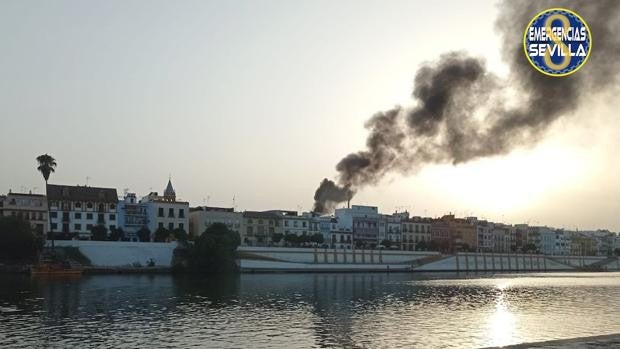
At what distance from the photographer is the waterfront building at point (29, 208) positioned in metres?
126

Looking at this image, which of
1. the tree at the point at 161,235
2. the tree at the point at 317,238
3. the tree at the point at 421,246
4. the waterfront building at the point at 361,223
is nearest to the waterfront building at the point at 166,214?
the tree at the point at 161,235

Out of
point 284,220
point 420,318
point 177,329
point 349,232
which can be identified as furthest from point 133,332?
point 349,232

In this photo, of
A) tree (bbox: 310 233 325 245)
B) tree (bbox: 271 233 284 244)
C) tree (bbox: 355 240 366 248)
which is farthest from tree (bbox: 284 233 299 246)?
tree (bbox: 355 240 366 248)

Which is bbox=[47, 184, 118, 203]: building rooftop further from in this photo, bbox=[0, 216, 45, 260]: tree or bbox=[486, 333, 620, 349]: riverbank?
bbox=[486, 333, 620, 349]: riverbank

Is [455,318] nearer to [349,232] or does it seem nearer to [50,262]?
[50,262]

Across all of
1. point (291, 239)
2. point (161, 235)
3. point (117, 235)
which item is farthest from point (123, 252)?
point (291, 239)

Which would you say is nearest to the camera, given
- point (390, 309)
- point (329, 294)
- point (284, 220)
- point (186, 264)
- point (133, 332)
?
point (133, 332)

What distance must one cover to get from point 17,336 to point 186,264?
257 feet

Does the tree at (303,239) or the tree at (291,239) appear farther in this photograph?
the tree at (303,239)

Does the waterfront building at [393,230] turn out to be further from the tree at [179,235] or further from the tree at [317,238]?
the tree at [179,235]

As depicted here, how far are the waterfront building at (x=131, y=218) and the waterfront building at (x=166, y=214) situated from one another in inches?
40.1

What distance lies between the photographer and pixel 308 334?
4206 centimetres

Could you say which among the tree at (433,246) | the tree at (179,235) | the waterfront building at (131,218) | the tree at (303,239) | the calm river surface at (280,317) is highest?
the waterfront building at (131,218)

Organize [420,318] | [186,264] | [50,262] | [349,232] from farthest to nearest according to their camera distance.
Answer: [349,232], [186,264], [50,262], [420,318]
